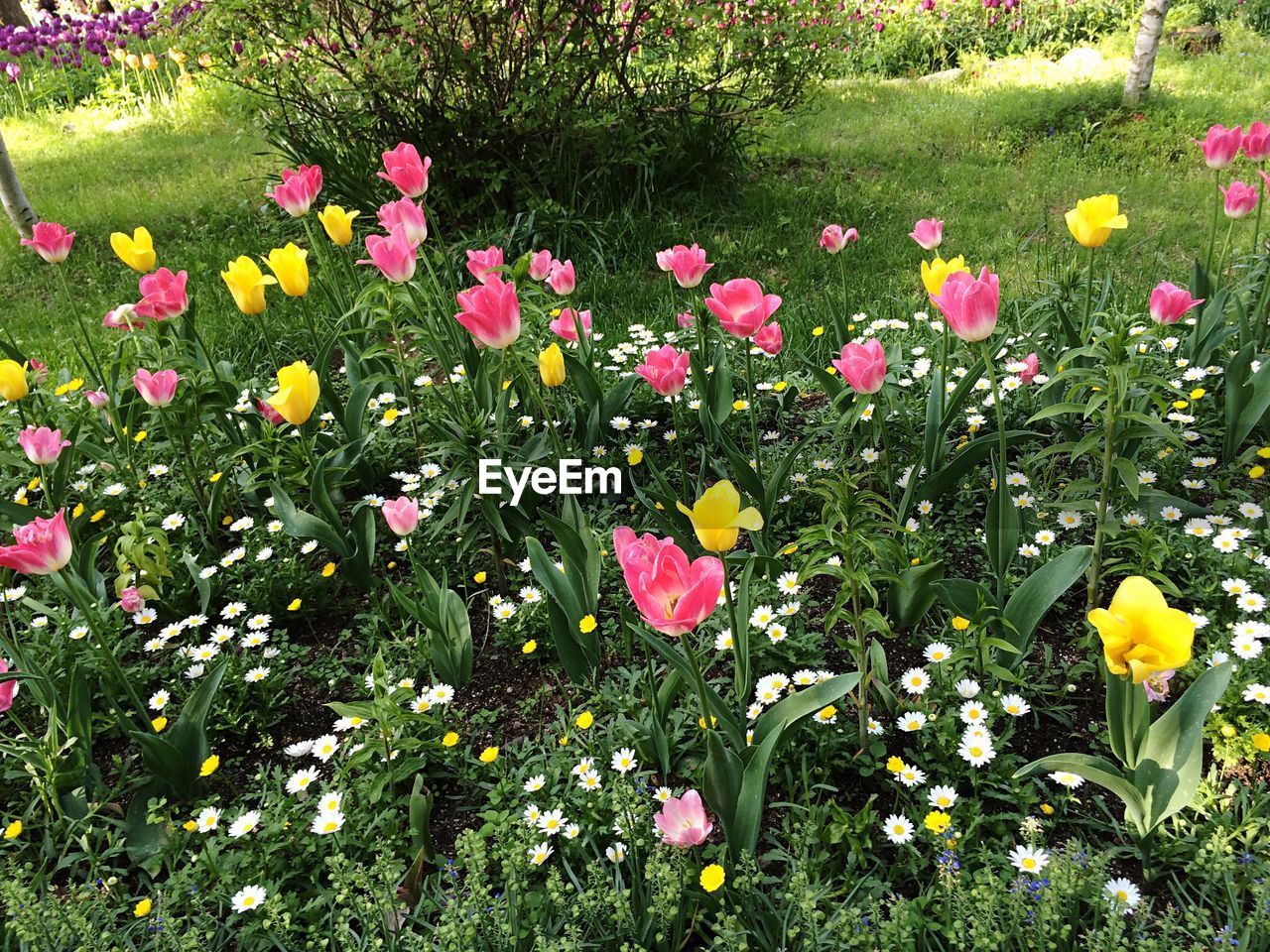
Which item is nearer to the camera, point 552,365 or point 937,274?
point 937,274

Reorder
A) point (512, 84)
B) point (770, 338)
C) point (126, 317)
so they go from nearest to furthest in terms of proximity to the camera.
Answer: point (770, 338), point (126, 317), point (512, 84)

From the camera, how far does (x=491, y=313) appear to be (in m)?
1.99

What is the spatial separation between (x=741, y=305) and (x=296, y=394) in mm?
1024

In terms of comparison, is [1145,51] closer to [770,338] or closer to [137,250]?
[770,338]

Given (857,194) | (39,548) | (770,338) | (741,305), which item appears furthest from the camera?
(857,194)

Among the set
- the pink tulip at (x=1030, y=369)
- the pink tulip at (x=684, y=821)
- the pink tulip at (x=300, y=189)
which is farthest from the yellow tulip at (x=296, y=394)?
the pink tulip at (x=1030, y=369)

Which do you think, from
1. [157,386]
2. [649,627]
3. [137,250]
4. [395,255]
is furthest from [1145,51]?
[157,386]

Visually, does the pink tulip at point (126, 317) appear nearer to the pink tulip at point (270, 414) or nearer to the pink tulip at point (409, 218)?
the pink tulip at point (270, 414)

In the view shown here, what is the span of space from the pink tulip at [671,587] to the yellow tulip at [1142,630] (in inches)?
20.6

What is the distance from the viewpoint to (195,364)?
271 centimetres

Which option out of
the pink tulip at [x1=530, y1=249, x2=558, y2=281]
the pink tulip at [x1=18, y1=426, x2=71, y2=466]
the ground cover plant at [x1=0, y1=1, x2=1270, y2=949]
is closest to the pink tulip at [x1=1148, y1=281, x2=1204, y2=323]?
the ground cover plant at [x1=0, y1=1, x2=1270, y2=949]

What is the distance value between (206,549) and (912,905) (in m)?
2.01

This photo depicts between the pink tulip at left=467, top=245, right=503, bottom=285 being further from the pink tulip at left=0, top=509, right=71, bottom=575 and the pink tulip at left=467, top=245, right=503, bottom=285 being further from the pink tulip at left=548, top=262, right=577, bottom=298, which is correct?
the pink tulip at left=0, top=509, right=71, bottom=575

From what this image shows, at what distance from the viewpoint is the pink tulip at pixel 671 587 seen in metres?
1.22
